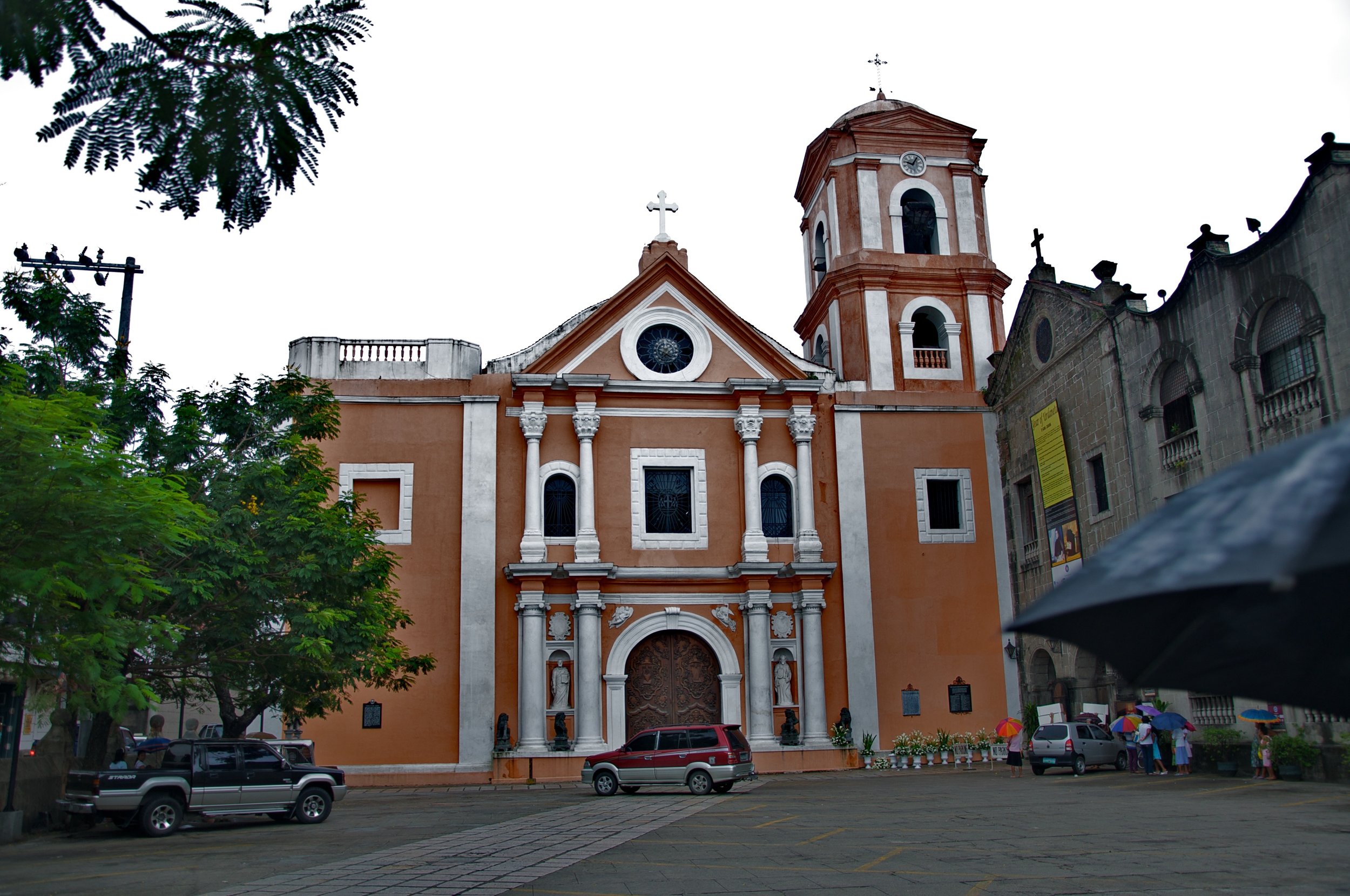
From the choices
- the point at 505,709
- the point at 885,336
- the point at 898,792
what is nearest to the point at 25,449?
the point at 898,792

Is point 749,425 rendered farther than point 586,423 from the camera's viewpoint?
Yes

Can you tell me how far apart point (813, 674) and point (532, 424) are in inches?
344

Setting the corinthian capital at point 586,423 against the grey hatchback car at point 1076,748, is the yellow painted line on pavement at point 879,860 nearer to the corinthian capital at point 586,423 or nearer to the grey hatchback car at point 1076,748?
the grey hatchback car at point 1076,748

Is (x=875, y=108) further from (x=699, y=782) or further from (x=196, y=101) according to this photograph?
(x=196, y=101)

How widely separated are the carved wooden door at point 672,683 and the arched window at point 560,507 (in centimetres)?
323

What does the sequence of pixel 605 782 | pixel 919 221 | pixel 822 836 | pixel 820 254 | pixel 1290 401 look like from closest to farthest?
pixel 822 836 < pixel 1290 401 < pixel 605 782 < pixel 919 221 < pixel 820 254

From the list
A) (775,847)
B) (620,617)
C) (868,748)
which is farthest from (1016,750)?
(775,847)

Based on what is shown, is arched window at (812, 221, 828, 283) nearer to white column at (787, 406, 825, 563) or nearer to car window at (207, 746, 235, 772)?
white column at (787, 406, 825, 563)

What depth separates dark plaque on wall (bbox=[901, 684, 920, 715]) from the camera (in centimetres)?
2597

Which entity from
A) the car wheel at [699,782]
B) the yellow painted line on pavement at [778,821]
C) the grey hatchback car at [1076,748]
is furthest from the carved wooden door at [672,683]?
the yellow painted line on pavement at [778,821]

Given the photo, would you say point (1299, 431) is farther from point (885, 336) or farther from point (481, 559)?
point (481, 559)

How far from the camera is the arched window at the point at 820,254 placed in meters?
31.2

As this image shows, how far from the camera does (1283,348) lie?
Result: 59.6 ft

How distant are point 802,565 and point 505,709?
7519mm
